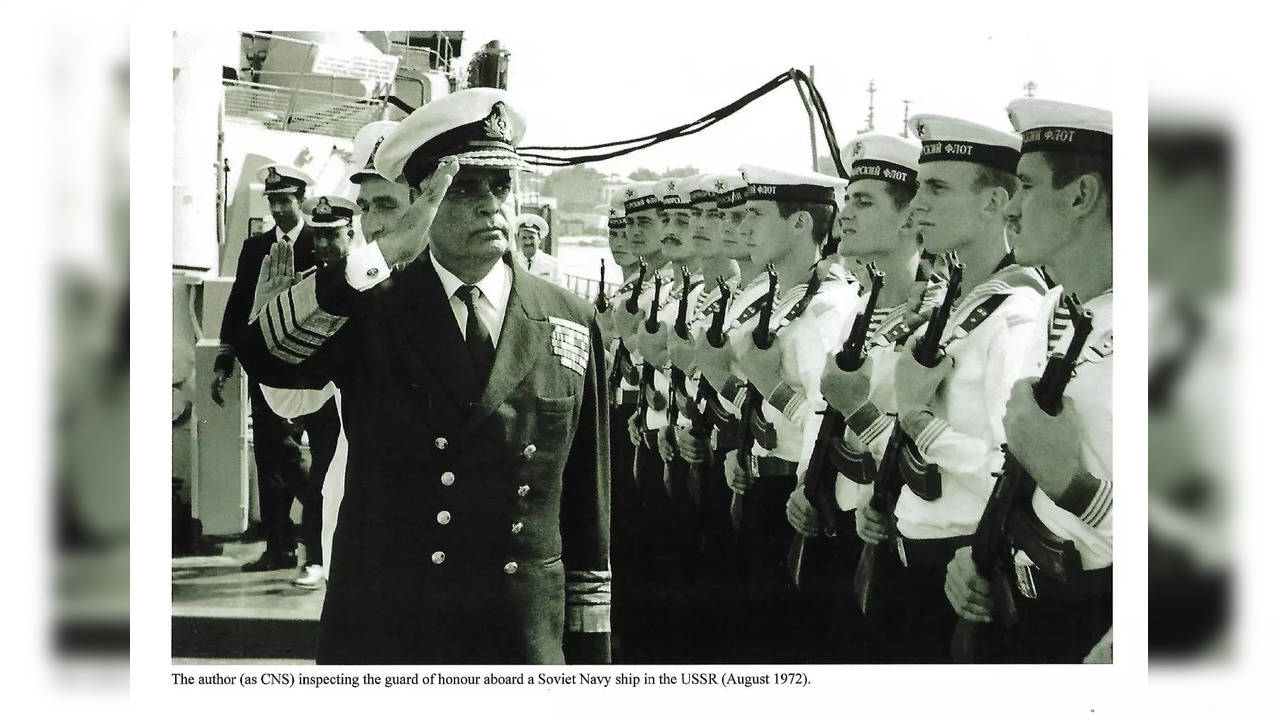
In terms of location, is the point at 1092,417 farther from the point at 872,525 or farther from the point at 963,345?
the point at 872,525

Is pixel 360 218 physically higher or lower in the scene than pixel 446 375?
higher

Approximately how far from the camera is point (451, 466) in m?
3.71

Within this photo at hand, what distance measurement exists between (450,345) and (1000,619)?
208cm

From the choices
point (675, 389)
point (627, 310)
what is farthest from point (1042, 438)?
point (627, 310)

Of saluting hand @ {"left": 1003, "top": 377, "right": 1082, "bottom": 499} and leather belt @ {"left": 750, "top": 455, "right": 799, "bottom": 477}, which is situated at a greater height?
saluting hand @ {"left": 1003, "top": 377, "right": 1082, "bottom": 499}

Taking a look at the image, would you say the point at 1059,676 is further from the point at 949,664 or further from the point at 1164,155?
the point at 1164,155

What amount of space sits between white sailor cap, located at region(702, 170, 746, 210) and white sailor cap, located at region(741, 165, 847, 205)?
0.03 metres

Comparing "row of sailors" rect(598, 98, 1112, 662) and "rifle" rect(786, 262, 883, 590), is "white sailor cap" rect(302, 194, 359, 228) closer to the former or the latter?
"row of sailors" rect(598, 98, 1112, 662)

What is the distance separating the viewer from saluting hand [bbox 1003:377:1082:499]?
374 centimetres

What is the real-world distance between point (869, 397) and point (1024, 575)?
793 mm

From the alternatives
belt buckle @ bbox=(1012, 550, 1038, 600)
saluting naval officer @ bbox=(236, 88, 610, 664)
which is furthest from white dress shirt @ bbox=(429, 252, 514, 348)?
belt buckle @ bbox=(1012, 550, 1038, 600)

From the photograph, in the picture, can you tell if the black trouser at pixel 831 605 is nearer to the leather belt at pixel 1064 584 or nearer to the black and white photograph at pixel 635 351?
the black and white photograph at pixel 635 351

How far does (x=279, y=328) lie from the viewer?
3.71m

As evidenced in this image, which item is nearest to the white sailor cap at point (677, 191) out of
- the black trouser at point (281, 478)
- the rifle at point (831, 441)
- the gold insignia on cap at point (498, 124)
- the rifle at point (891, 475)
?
the gold insignia on cap at point (498, 124)
